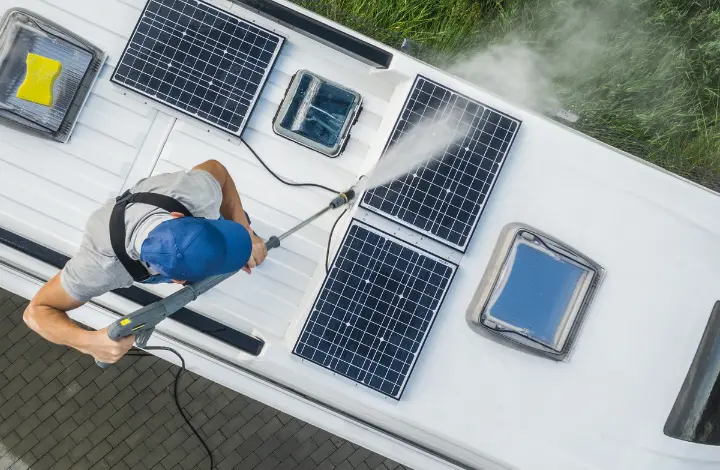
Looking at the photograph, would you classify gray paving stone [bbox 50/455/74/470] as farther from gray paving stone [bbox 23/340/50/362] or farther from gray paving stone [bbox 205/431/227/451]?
A: gray paving stone [bbox 205/431/227/451]

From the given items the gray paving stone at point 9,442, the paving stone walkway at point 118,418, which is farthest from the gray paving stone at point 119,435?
the gray paving stone at point 9,442

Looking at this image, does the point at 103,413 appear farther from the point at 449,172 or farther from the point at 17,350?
the point at 449,172

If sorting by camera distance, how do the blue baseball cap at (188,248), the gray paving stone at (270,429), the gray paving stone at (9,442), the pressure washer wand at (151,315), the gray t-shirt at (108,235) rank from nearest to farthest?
the blue baseball cap at (188,248) → the pressure washer wand at (151,315) → the gray t-shirt at (108,235) → the gray paving stone at (9,442) → the gray paving stone at (270,429)

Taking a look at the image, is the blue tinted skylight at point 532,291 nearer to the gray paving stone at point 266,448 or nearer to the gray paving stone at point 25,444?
the gray paving stone at point 266,448

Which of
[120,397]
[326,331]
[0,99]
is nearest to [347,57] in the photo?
[326,331]

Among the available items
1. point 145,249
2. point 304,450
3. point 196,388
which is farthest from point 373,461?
point 145,249

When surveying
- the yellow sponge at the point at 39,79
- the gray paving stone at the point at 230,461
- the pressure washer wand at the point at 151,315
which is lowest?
the gray paving stone at the point at 230,461

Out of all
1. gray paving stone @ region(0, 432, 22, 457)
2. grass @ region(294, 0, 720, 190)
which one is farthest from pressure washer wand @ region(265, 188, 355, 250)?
gray paving stone @ region(0, 432, 22, 457)

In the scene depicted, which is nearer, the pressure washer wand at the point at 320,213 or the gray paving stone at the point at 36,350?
the pressure washer wand at the point at 320,213
